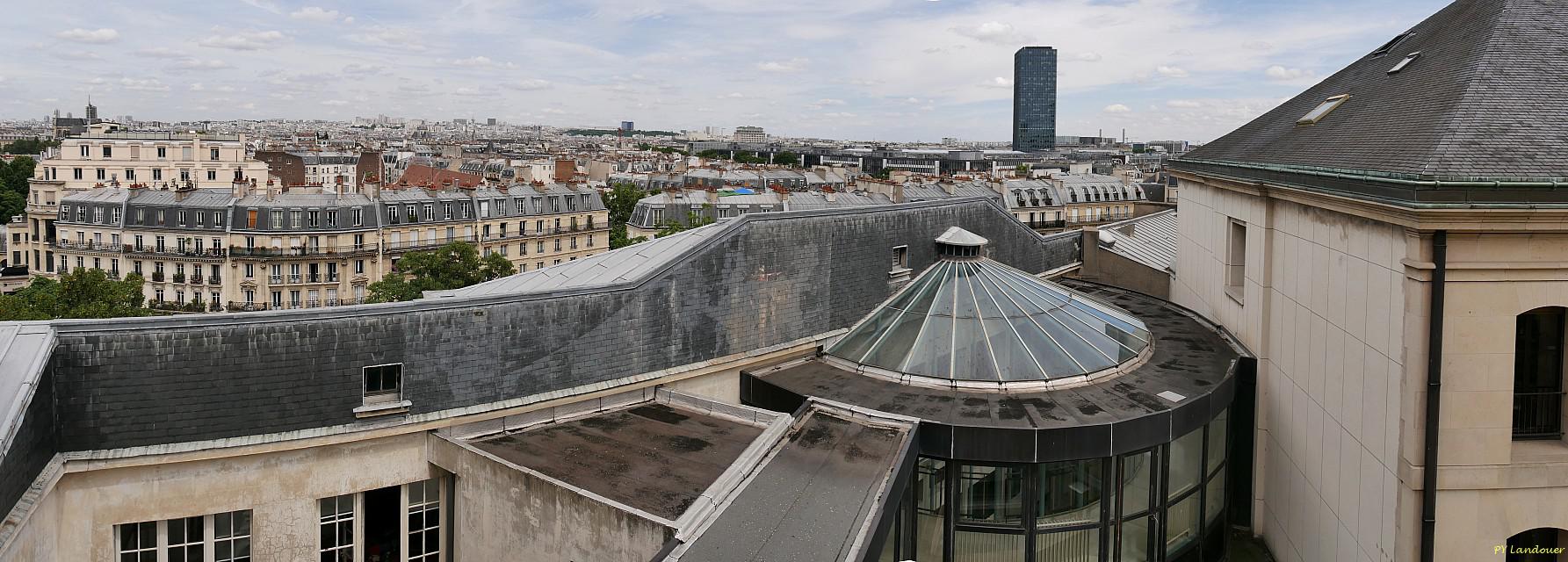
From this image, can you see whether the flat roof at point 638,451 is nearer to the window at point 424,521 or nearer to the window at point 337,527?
the window at point 424,521

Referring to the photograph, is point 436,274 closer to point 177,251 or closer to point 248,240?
point 248,240

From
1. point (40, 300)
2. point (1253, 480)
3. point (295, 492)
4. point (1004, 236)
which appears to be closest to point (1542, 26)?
point (1253, 480)

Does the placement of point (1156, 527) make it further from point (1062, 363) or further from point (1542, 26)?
point (1542, 26)

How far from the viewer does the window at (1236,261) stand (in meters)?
25.5

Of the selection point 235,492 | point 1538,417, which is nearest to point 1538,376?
point 1538,417

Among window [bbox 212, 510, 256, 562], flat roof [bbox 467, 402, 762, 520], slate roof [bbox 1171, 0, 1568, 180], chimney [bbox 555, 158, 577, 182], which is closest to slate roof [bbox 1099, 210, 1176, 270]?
slate roof [bbox 1171, 0, 1568, 180]

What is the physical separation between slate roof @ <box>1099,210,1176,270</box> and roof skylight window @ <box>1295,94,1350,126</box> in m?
12.7

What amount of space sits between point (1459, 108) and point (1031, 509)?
35.0ft

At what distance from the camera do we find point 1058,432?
18422 mm

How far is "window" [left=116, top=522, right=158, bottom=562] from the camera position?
15953 millimetres

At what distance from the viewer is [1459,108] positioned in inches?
659

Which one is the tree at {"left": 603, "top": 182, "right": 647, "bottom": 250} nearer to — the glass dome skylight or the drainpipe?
the glass dome skylight

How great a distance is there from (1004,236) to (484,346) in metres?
20.5

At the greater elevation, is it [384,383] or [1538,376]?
[1538,376]
